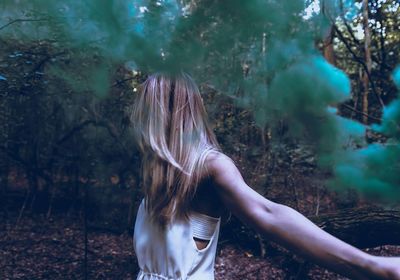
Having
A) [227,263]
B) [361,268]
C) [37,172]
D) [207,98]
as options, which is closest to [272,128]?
[207,98]

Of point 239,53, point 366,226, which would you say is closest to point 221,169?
point 239,53

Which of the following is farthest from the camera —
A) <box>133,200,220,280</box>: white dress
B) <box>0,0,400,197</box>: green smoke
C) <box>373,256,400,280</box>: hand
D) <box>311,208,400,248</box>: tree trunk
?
<box>311,208,400,248</box>: tree trunk

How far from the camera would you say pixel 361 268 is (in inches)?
28.0

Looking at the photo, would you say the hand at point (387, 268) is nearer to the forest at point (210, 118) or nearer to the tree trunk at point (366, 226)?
the forest at point (210, 118)

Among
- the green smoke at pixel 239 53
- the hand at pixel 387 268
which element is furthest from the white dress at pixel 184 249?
the green smoke at pixel 239 53

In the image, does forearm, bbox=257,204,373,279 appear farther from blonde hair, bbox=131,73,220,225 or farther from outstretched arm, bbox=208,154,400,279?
blonde hair, bbox=131,73,220,225

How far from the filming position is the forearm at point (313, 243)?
72cm

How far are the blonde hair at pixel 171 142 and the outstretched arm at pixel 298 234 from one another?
3.8 inches

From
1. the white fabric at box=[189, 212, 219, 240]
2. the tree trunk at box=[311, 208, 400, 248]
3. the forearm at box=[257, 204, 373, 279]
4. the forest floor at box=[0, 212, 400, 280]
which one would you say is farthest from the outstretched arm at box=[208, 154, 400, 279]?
the forest floor at box=[0, 212, 400, 280]

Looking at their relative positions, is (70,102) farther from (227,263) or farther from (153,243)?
(153,243)

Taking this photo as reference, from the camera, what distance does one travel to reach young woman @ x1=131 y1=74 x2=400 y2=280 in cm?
95

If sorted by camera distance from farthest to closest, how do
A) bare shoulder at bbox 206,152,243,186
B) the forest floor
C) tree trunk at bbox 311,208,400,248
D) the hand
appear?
the forest floor, tree trunk at bbox 311,208,400,248, bare shoulder at bbox 206,152,243,186, the hand

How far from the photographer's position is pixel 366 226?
2.81 m

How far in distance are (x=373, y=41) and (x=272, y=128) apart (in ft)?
5.02
